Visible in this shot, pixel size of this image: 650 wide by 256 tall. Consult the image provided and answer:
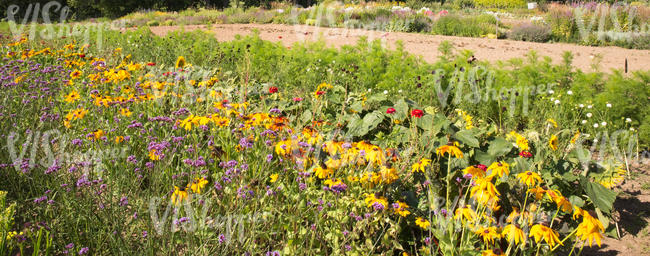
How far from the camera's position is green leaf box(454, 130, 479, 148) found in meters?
2.51

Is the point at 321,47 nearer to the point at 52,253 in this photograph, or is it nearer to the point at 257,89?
the point at 257,89

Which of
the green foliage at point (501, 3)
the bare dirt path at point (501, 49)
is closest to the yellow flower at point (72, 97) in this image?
the bare dirt path at point (501, 49)

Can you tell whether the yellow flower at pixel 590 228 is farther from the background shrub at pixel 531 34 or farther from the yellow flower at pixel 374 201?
the background shrub at pixel 531 34

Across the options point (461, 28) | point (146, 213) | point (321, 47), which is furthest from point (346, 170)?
point (461, 28)

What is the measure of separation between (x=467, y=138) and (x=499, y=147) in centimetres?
23

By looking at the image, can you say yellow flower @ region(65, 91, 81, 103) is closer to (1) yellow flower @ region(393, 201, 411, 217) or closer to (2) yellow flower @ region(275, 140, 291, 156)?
(2) yellow flower @ region(275, 140, 291, 156)

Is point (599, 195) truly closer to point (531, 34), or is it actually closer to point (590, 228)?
point (590, 228)

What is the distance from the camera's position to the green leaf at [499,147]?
261 cm

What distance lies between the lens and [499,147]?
8.68ft

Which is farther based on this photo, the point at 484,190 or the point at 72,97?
the point at 72,97

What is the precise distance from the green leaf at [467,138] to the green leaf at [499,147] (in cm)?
18

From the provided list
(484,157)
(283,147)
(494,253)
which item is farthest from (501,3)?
(494,253)

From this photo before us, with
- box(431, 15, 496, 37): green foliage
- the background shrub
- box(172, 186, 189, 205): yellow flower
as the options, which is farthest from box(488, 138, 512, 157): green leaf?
box(431, 15, 496, 37): green foliage

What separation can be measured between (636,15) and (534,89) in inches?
409
